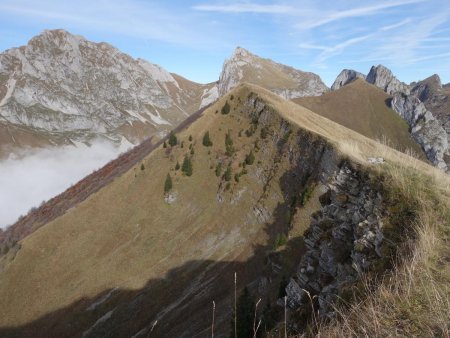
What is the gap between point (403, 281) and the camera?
21.8ft

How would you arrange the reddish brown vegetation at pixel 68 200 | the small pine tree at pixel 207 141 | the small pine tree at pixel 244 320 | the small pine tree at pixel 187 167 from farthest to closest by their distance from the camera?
the reddish brown vegetation at pixel 68 200
the small pine tree at pixel 207 141
the small pine tree at pixel 187 167
the small pine tree at pixel 244 320

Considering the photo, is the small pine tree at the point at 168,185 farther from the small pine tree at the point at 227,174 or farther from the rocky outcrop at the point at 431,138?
the rocky outcrop at the point at 431,138

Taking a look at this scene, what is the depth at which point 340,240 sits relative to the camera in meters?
Result: 15.1

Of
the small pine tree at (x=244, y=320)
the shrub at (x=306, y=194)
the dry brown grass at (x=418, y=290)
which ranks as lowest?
the small pine tree at (x=244, y=320)

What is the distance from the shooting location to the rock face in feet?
38.8

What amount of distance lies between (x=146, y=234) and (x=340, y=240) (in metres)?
51.4

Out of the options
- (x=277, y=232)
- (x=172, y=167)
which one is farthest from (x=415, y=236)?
(x=172, y=167)

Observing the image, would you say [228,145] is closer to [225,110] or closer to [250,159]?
[250,159]

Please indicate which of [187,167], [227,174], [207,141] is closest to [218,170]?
[227,174]

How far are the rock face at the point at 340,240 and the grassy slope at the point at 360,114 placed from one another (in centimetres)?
16112

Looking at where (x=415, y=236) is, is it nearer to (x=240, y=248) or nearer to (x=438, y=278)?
(x=438, y=278)


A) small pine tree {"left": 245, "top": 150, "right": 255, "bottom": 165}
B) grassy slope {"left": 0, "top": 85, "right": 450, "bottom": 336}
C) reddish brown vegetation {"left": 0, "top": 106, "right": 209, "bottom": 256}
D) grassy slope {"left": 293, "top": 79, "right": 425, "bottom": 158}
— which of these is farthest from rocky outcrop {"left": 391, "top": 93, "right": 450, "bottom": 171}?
small pine tree {"left": 245, "top": 150, "right": 255, "bottom": 165}

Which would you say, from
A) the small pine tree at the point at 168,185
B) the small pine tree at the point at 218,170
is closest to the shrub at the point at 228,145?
the small pine tree at the point at 218,170

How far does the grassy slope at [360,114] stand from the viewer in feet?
570
